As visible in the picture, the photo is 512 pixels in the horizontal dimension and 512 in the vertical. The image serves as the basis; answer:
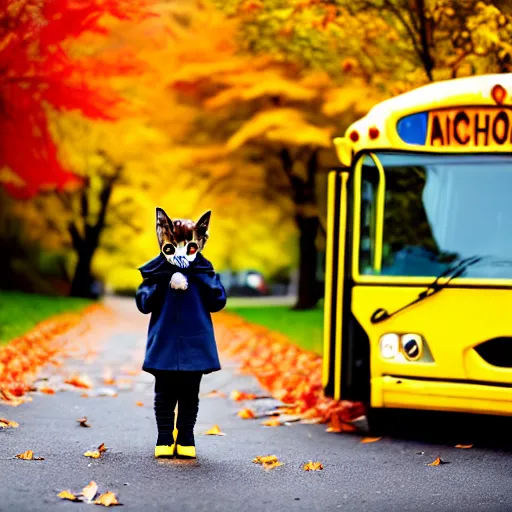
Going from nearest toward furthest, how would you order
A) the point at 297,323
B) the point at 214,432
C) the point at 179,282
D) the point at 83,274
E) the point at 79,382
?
the point at 179,282, the point at 214,432, the point at 79,382, the point at 297,323, the point at 83,274

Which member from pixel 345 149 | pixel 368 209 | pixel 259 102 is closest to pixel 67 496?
pixel 368 209

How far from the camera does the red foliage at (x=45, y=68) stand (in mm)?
9828

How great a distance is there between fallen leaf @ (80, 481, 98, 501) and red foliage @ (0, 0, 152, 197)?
5812mm

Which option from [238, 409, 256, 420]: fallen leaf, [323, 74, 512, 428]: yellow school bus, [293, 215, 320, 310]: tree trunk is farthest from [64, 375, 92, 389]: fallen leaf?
[293, 215, 320, 310]: tree trunk

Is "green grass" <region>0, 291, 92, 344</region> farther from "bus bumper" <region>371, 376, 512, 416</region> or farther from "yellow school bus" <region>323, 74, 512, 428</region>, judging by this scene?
"bus bumper" <region>371, 376, 512, 416</region>

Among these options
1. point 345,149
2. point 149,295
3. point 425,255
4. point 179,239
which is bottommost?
point 149,295

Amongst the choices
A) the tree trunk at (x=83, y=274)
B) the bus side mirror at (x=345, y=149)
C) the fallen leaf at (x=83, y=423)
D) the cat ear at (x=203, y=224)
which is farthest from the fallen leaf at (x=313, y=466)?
the tree trunk at (x=83, y=274)

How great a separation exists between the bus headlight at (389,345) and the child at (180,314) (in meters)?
1.54

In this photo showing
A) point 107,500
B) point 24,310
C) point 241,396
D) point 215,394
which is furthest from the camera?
point 24,310

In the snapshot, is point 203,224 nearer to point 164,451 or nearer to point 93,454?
point 164,451

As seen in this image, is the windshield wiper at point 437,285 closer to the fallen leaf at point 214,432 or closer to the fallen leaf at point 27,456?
the fallen leaf at point 214,432

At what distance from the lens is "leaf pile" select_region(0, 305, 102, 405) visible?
879 centimetres

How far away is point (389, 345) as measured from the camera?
6.88 meters

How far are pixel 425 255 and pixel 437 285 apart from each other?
387 mm
